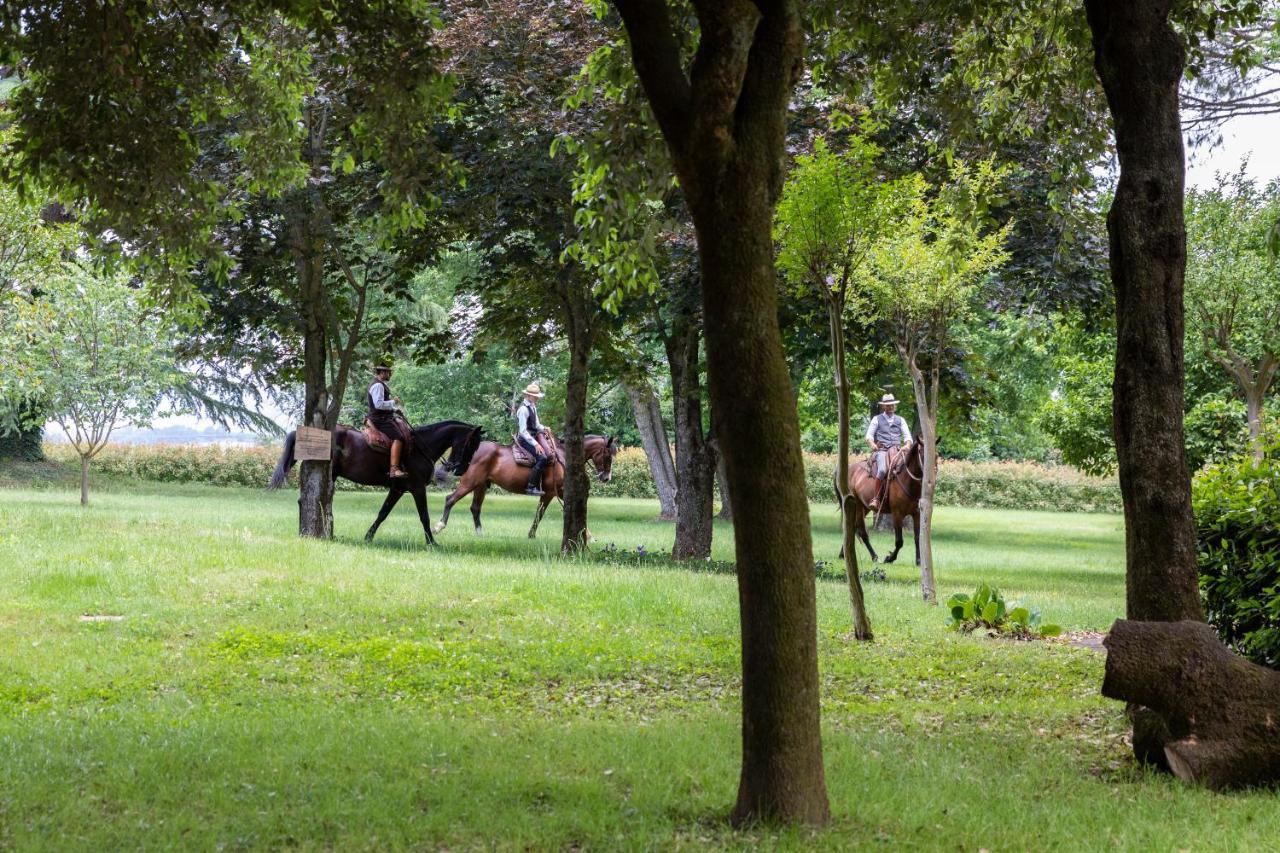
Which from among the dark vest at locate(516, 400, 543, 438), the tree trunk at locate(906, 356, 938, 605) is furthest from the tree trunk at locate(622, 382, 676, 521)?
the tree trunk at locate(906, 356, 938, 605)

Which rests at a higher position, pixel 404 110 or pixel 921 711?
pixel 404 110

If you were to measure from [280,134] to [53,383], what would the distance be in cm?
2157

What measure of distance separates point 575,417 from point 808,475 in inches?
1393

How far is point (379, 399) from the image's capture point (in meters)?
22.6

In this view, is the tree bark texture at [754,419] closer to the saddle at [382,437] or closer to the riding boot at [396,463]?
the riding boot at [396,463]

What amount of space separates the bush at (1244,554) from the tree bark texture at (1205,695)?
125 centimetres

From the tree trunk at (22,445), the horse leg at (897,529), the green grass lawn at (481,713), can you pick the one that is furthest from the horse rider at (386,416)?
the tree trunk at (22,445)

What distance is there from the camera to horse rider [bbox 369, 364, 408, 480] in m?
22.6

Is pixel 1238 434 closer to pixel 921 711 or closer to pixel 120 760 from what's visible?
pixel 921 711

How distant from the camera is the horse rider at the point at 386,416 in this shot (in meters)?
22.6

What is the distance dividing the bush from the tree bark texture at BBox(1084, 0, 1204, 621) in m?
0.92

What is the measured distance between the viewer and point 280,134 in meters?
12.0

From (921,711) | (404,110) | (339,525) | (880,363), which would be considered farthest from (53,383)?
(921,711)

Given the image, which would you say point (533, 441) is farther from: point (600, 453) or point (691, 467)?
point (691, 467)
